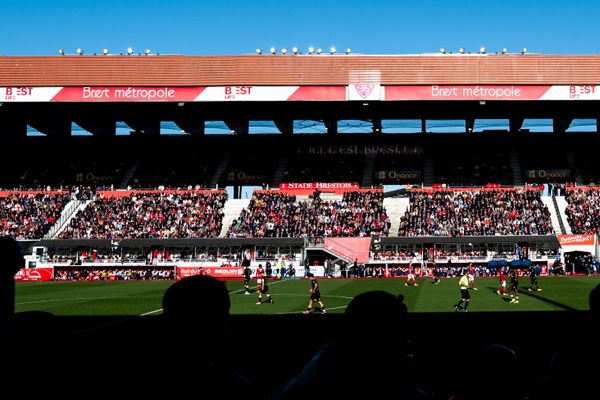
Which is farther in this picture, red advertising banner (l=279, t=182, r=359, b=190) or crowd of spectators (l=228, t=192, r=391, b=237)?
red advertising banner (l=279, t=182, r=359, b=190)

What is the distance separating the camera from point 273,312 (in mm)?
21672

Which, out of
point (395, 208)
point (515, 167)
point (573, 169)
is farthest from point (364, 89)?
point (573, 169)

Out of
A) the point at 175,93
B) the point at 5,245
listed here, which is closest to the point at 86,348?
the point at 5,245

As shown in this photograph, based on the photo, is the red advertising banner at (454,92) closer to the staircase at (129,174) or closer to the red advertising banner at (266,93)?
the red advertising banner at (266,93)

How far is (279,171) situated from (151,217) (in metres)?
14.5

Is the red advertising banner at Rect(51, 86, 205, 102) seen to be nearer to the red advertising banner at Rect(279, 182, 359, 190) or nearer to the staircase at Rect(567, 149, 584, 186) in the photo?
the red advertising banner at Rect(279, 182, 359, 190)

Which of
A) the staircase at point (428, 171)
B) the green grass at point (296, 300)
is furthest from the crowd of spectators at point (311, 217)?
Answer: the green grass at point (296, 300)

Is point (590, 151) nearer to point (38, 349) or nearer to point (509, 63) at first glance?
point (509, 63)

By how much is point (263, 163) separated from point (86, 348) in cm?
6129

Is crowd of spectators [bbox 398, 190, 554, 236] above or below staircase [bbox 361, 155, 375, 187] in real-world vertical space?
below

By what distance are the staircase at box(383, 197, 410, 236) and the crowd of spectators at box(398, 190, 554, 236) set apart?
0.70m

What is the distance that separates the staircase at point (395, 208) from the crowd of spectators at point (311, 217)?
2.12 feet

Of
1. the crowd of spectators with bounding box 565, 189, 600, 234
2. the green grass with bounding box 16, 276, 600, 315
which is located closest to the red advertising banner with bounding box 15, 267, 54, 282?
the green grass with bounding box 16, 276, 600, 315

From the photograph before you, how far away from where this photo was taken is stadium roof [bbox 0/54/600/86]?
5131cm
